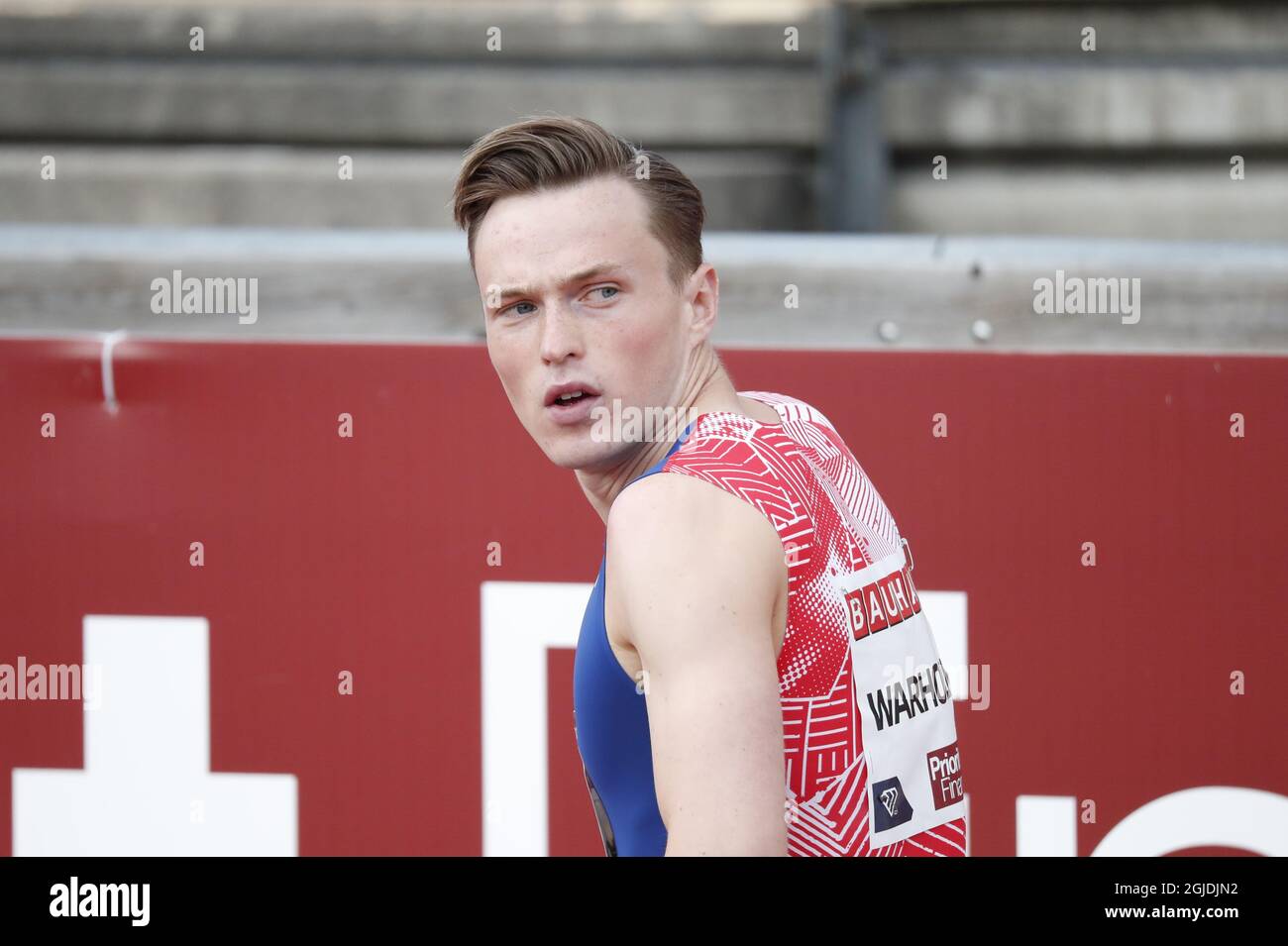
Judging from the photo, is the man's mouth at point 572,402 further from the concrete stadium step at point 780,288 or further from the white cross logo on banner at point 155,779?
the white cross logo on banner at point 155,779

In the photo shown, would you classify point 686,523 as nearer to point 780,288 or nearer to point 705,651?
point 705,651

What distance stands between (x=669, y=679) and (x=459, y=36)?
4345 mm

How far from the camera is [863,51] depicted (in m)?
5.52

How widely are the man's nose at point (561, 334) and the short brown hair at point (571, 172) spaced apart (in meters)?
0.18

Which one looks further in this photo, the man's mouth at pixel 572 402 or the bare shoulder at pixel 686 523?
the man's mouth at pixel 572 402

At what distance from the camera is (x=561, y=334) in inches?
84.1

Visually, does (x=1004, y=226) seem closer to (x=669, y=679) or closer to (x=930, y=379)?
(x=930, y=379)

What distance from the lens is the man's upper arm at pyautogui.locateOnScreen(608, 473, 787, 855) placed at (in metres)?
1.71

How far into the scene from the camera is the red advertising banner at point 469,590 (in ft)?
10.3

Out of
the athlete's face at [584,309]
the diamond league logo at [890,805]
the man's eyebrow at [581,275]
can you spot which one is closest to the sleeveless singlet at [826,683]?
the diamond league logo at [890,805]

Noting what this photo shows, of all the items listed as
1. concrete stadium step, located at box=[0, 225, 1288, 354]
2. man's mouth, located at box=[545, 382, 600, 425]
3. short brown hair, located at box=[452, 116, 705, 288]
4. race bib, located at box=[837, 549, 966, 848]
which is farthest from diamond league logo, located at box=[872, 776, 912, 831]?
concrete stadium step, located at box=[0, 225, 1288, 354]

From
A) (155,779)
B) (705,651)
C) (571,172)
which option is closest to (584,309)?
(571,172)
